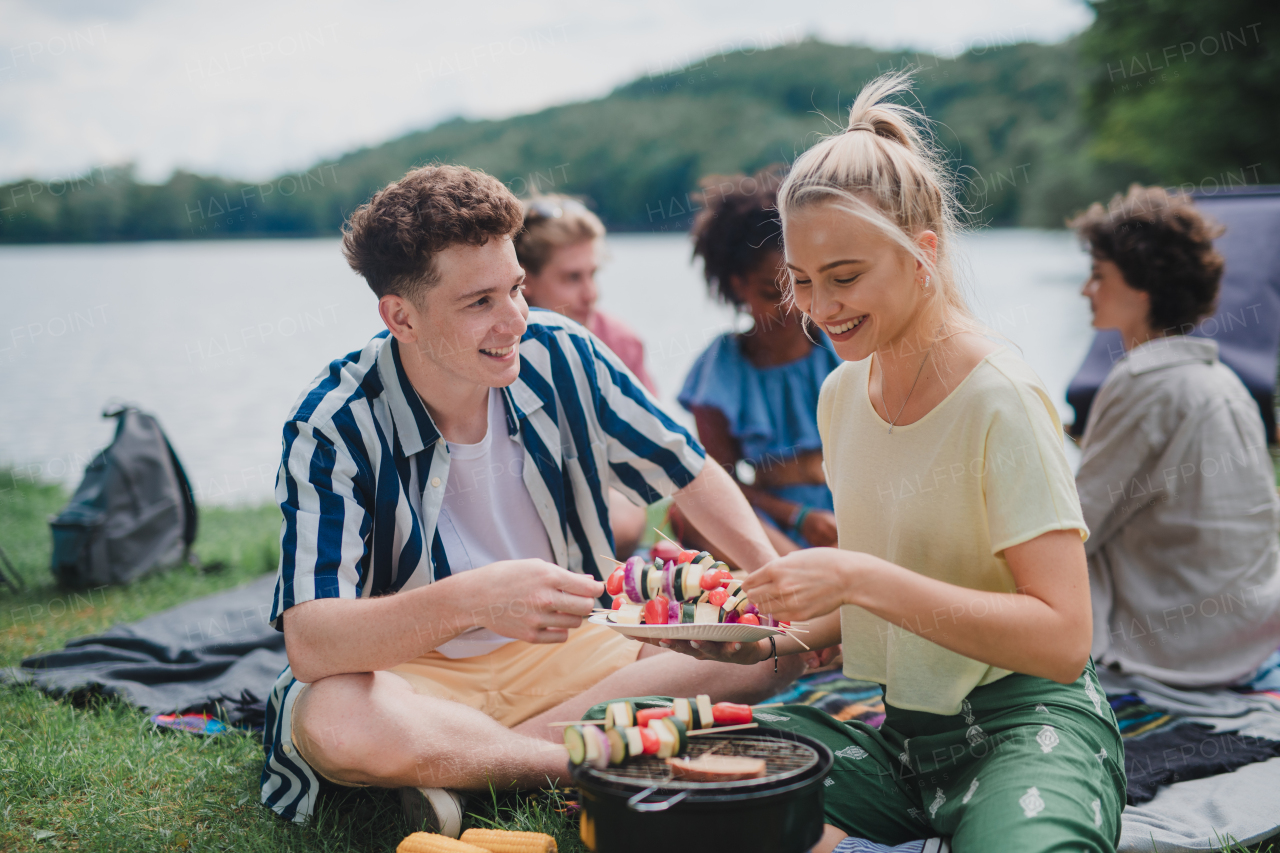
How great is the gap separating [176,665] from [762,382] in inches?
109

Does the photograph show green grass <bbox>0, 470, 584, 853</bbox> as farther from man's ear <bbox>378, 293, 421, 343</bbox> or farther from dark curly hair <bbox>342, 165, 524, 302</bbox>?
dark curly hair <bbox>342, 165, 524, 302</bbox>

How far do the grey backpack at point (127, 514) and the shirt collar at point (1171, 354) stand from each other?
16.0 feet

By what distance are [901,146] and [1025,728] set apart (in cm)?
132

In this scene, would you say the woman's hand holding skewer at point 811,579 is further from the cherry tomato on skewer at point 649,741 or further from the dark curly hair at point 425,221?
the dark curly hair at point 425,221

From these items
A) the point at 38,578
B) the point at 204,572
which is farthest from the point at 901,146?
the point at 38,578

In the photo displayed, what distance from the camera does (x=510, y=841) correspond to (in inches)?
87.7

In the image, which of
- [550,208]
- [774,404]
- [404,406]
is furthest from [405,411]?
[550,208]

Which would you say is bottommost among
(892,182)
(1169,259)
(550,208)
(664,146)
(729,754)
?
(729,754)

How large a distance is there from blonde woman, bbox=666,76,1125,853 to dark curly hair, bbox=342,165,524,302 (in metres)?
0.89

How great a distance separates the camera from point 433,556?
9.02 feet

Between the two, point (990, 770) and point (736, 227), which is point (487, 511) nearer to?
point (990, 770)

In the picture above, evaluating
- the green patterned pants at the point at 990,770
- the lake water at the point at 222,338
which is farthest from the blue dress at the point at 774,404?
the green patterned pants at the point at 990,770

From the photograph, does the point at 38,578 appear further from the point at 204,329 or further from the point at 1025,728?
the point at 204,329

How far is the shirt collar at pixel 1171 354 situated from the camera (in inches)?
137
